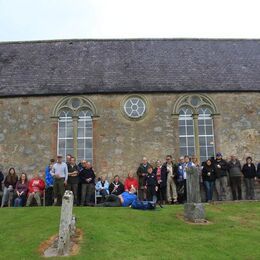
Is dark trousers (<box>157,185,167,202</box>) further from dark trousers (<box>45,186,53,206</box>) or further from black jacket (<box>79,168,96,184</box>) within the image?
dark trousers (<box>45,186,53,206</box>)

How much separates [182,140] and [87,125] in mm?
4481

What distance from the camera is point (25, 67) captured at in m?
20.2

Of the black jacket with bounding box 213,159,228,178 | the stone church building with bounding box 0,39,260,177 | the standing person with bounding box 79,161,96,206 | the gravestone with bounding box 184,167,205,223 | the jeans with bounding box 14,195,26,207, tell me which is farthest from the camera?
the stone church building with bounding box 0,39,260,177

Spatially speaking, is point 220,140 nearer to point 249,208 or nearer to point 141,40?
point 249,208

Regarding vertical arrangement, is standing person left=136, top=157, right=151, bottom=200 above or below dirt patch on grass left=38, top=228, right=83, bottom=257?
above

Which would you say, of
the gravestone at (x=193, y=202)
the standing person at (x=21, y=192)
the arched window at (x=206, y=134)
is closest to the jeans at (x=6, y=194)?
the standing person at (x=21, y=192)

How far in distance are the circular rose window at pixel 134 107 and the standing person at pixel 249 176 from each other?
5.32 m

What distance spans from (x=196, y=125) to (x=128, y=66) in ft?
15.5

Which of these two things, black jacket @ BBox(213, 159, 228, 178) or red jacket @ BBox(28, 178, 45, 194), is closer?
red jacket @ BBox(28, 178, 45, 194)

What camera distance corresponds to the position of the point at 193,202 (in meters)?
11.9

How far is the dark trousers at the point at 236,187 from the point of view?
15.5 metres

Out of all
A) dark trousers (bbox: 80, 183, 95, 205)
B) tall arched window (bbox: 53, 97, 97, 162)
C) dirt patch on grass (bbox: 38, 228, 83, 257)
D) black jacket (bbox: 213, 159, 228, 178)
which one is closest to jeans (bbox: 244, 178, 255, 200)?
black jacket (bbox: 213, 159, 228, 178)

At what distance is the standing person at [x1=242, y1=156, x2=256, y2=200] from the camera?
50.9ft

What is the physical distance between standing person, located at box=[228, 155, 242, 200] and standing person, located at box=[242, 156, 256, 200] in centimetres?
27
